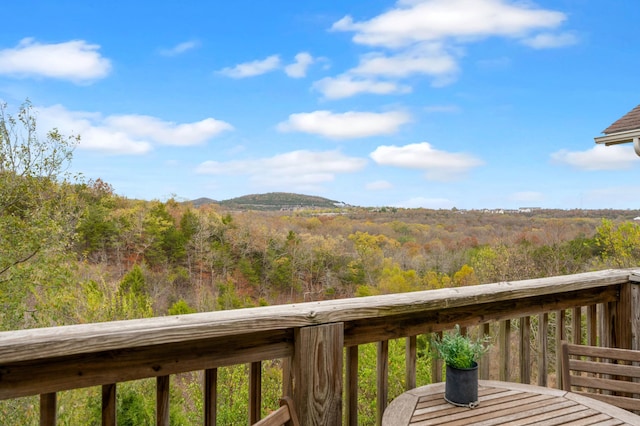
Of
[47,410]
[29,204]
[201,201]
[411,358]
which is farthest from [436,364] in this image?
[201,201]

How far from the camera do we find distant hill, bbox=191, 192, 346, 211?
85.6 ft

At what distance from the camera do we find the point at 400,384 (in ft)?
39.0

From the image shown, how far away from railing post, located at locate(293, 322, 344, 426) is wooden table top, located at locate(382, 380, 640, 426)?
175mm

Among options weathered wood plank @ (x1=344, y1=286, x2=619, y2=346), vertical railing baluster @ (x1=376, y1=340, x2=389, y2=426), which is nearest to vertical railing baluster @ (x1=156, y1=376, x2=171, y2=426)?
weathered wood plank @ (x1=344, y1=286, x2=619, y2=346)

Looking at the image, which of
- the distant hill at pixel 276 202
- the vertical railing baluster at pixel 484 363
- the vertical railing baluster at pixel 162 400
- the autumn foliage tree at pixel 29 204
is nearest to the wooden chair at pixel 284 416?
the vertical railing baluster at pixel 162 400

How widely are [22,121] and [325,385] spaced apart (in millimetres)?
11897

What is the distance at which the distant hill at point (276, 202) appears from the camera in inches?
1027

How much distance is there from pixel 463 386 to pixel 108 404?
3.34 feet

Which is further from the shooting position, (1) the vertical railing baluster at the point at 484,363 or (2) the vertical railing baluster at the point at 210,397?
(1) the vertical railing baluster at the point at 484,363

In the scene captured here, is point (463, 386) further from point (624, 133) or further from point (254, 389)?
point (624, 133)

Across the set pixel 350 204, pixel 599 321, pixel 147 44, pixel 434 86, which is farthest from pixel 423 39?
pixel 599 321

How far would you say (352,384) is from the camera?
1.55 meters

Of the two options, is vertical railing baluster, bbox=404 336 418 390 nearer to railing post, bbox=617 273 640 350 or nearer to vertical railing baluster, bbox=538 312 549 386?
vertical railing baluster, bbox=538 312 549 386

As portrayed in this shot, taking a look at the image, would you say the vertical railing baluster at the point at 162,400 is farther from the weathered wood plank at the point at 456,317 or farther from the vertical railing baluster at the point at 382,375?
the vertical railing baluster at the point at 382,375
